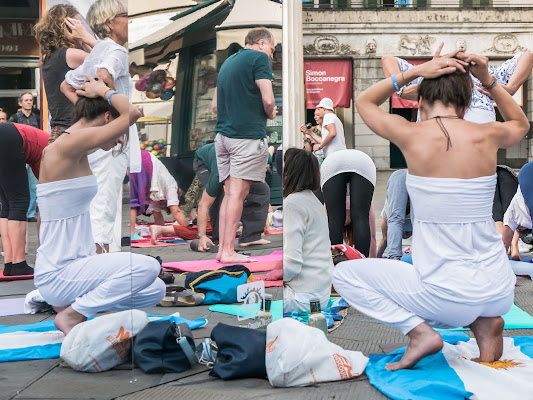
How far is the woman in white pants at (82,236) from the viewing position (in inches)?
127

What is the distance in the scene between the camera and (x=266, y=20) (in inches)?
138

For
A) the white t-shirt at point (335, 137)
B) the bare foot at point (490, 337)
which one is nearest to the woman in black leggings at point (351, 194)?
the bare foot at point (490, 337)

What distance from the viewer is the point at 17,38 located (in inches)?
197

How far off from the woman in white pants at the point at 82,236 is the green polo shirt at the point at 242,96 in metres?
0.42

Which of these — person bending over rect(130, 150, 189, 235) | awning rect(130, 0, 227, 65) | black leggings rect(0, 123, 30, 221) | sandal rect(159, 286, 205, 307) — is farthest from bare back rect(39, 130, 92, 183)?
black leggings rect(0, 123, 30, 221)

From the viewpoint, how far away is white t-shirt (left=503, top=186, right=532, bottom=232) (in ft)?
19.8

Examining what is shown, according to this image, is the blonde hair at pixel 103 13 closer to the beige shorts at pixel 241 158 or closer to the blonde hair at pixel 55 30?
the blonde hair at pixel 55 30

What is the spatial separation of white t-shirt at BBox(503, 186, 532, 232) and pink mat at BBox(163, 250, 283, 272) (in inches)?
116

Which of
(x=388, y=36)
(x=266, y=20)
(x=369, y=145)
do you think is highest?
(x=388, y=36)

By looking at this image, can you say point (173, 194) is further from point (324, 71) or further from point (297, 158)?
point (324, 71)

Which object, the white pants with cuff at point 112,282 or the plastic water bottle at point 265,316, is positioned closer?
the white pants with cuff at point 112,282

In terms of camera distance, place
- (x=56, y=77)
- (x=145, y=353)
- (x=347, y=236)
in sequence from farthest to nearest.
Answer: (x=347, y=236) → (x=56, y=77) → (x=145, y=353)

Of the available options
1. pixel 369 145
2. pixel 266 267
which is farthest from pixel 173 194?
pixel 369 145

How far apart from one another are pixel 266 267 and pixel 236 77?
88 centimetres
